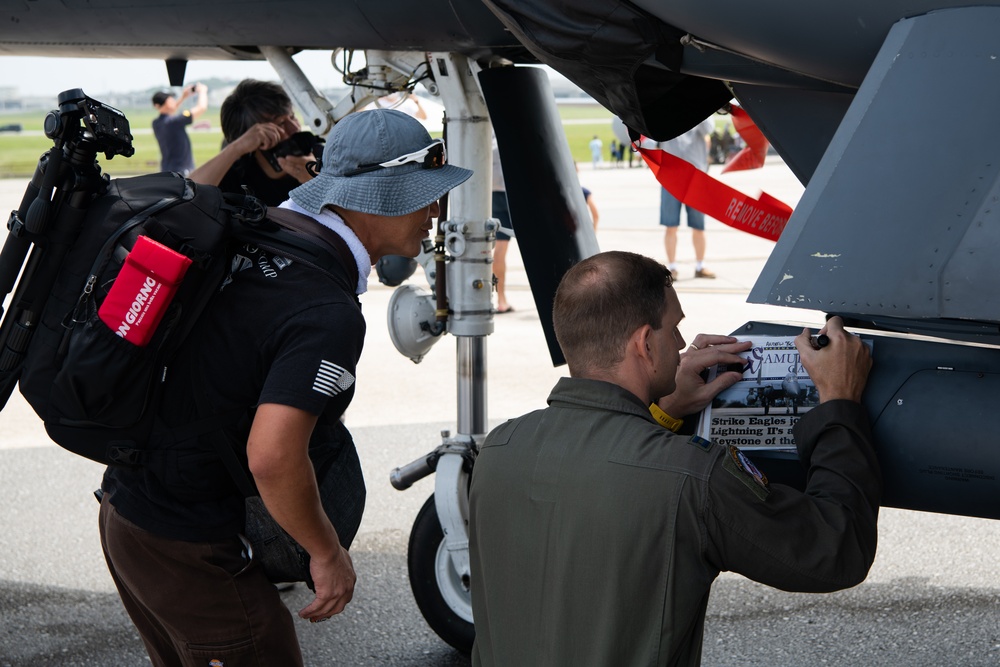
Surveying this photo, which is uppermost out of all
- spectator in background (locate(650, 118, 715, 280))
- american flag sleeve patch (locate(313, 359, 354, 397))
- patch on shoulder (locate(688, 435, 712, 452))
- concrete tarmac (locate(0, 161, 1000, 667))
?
patch on shoulder (locate(688, 435, 712, 452))

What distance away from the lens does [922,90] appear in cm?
191

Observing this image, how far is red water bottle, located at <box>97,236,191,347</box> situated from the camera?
1865 millimetres

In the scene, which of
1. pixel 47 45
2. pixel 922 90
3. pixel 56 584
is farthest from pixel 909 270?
pixel 56 584

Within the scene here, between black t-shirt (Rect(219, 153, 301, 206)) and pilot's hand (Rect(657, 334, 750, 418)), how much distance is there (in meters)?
2.12

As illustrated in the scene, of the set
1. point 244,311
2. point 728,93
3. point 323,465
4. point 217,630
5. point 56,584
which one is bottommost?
point 56,584

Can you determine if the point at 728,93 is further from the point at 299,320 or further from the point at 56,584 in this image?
the point at 56,584

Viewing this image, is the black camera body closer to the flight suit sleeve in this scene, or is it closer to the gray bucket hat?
the gray bucket hat

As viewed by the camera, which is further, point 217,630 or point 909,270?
point 217,630

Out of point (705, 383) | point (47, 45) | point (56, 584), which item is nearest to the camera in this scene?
point (705, 383)

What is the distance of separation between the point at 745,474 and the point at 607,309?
0.31 m

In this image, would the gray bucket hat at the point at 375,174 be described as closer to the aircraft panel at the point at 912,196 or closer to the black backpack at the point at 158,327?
the black backpack at the point at 158,327

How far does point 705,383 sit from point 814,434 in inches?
11.3

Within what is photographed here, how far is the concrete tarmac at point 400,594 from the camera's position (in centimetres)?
350

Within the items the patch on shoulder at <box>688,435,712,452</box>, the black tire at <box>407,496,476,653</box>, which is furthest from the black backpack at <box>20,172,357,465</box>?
the black tire at <box>407,496,476,653</box>
